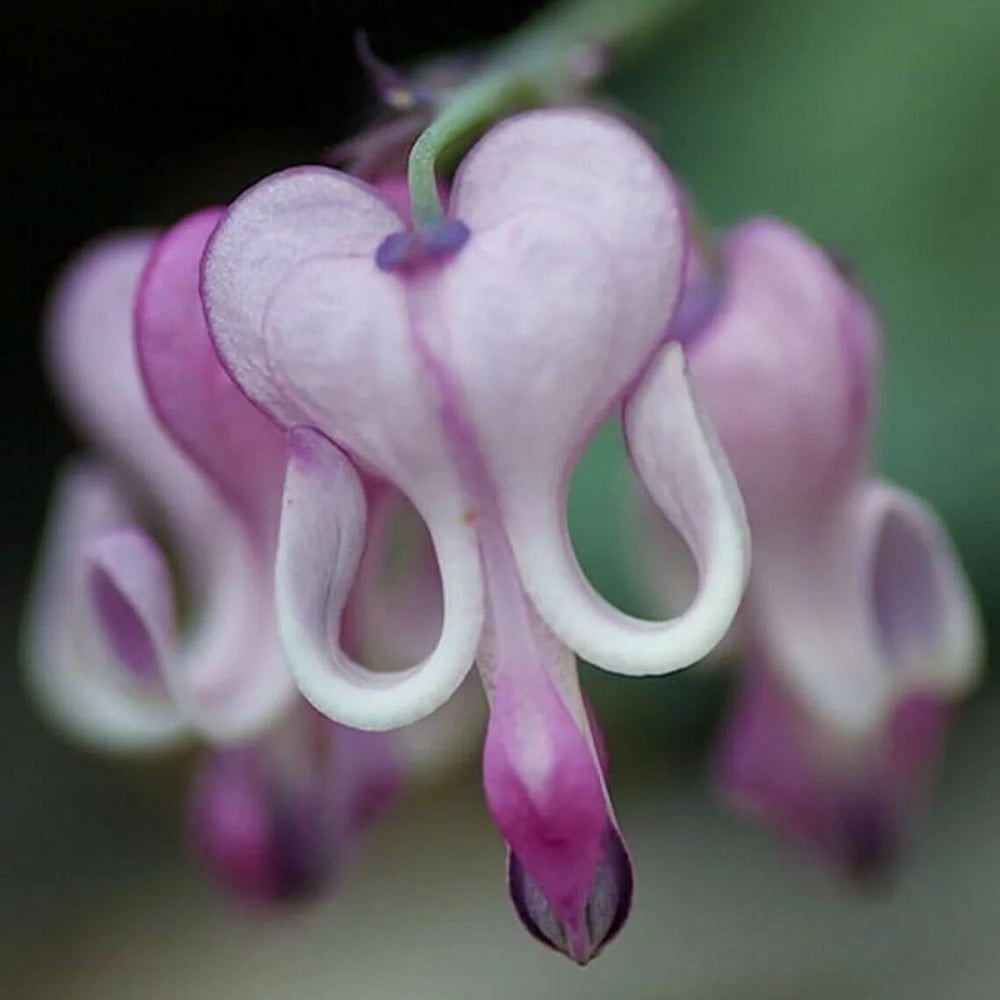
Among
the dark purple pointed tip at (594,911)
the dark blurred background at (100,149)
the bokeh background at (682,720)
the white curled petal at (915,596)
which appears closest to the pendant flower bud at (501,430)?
the dark purple pointed tip at (594,911)

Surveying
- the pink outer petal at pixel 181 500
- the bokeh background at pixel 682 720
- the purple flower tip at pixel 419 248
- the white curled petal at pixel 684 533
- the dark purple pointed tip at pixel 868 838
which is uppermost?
the purple flower tip at pixel 419 248

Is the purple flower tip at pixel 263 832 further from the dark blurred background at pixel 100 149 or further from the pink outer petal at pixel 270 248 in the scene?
the dark blurred background at pixel 100 149

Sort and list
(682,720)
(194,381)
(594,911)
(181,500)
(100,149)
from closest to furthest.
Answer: (594,911), (194,381), (181,500), (682,720), (100,149)

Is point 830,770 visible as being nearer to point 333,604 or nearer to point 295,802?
point 295,802

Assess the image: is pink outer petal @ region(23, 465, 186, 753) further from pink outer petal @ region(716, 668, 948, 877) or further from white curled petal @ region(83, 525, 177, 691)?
pink outer petal @ region(716, 668, 948, 877)

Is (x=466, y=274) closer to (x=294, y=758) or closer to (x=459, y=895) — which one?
(x=294, y=758)

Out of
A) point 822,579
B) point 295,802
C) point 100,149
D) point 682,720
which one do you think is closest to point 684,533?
point 822,579
